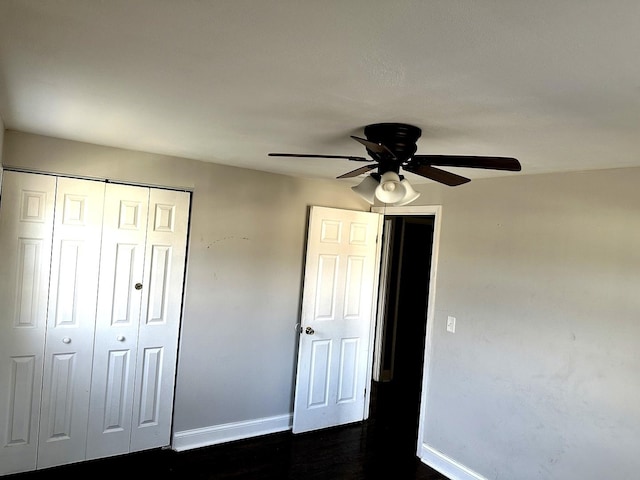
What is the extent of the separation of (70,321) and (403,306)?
3.85 m

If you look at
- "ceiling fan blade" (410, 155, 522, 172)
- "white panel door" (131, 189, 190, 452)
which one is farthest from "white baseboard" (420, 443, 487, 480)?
"ceiling fan blade" (410, 155, 522, 172)

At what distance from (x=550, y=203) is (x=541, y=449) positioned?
5.18ft

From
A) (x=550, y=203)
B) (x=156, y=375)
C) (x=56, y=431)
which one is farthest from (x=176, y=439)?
(x=550, y=203)

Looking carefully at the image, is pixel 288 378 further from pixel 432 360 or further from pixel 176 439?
pixel 432 360

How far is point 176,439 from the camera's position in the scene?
11.4 ft

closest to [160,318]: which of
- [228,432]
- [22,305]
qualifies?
[22,305]

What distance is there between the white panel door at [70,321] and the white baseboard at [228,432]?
2.29ft

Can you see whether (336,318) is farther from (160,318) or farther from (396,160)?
(396,160)

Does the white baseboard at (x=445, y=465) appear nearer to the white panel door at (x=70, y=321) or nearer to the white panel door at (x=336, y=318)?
the white panel door at (x=336, y=318)

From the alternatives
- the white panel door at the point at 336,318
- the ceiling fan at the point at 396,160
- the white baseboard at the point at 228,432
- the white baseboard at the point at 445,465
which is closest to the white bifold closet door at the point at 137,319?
the white baseboard at the point at 228,432

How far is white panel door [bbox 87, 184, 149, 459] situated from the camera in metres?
3.14

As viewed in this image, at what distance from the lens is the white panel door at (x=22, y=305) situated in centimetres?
284

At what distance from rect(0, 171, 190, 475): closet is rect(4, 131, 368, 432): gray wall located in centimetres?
12

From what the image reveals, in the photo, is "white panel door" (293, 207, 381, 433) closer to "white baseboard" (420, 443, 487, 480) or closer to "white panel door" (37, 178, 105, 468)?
"white baseboard" (420, 443, 487, 480)
